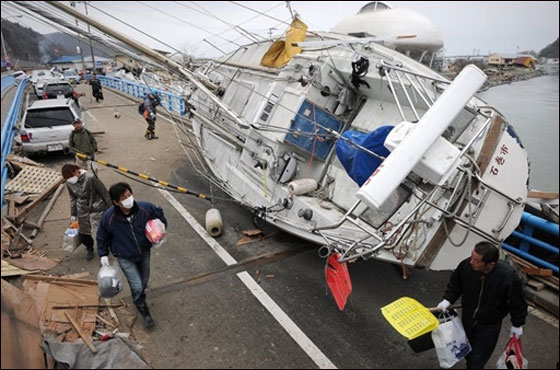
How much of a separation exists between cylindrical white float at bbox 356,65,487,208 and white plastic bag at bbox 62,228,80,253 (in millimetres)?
4560

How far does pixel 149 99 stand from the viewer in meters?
12.1

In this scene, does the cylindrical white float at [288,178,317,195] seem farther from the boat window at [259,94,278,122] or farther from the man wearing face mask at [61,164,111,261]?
the man wearing face mask at [61,164,111,261]

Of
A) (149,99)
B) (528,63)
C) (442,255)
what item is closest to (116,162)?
(149,99)

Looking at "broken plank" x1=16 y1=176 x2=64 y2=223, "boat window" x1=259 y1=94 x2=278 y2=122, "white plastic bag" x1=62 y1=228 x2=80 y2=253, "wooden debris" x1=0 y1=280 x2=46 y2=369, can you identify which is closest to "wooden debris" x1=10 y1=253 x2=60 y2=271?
"white plastic bag" x1=62 y1=228 x2=80 y2=253

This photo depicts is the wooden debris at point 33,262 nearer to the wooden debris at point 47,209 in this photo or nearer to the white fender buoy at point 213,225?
the wooden debris at point 47,209

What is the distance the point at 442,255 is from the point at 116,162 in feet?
30.3

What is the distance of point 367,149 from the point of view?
399 cm

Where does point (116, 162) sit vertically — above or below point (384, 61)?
below

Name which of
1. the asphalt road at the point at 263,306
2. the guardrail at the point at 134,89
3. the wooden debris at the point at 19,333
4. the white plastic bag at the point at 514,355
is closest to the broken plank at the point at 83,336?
the wooden debris at the point at 19,333

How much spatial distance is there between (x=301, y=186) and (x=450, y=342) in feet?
9.91

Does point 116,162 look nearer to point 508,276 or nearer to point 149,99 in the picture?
point 149,99

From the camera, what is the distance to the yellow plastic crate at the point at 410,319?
3.22 metres

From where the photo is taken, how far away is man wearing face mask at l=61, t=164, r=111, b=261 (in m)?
5.16

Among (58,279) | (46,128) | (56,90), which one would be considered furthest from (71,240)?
(56,90)
